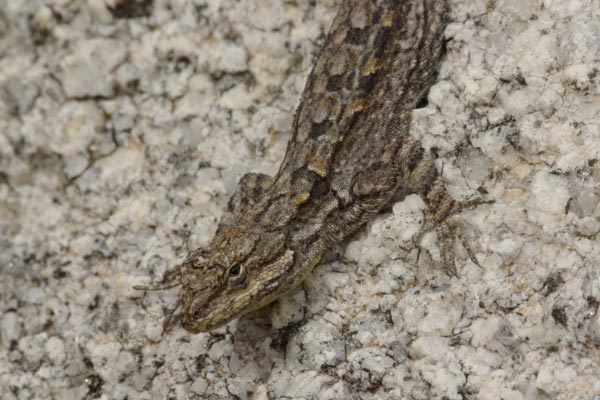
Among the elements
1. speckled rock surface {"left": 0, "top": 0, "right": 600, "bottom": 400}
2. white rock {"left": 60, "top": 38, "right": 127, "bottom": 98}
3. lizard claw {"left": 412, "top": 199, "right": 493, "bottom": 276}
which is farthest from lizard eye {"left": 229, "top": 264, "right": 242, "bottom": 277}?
white rock {"left": 60, "top": 38, "right": 127, "bottom": 98}

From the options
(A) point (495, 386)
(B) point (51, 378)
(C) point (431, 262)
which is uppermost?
(C) point (431, 262)

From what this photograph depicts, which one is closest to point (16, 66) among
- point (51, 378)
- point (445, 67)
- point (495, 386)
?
point (51, 378)

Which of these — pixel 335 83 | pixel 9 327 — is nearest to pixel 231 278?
pixel 335 83

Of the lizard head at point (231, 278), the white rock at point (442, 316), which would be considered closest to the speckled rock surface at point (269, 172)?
the white rock at point (442, 316)

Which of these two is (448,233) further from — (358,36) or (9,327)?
(9,327)

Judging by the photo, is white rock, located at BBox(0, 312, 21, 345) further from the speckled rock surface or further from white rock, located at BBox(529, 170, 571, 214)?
white rock, located at BBox(529, 170, 571, 214)

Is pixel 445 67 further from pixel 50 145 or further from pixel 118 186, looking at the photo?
pixel 50 145

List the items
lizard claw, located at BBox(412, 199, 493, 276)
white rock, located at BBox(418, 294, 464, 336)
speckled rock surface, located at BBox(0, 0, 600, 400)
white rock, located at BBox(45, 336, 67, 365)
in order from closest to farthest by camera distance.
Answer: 1. speckled rock surface, located at BBox(0, 0, 600, 400)
2. white rock, located at BBox(418, 294, 464, 336)
3. lizard claw, located at BBox(412, 199, 493, 276)
4. white rock, located at BBox(45, 336, 67, 365)
